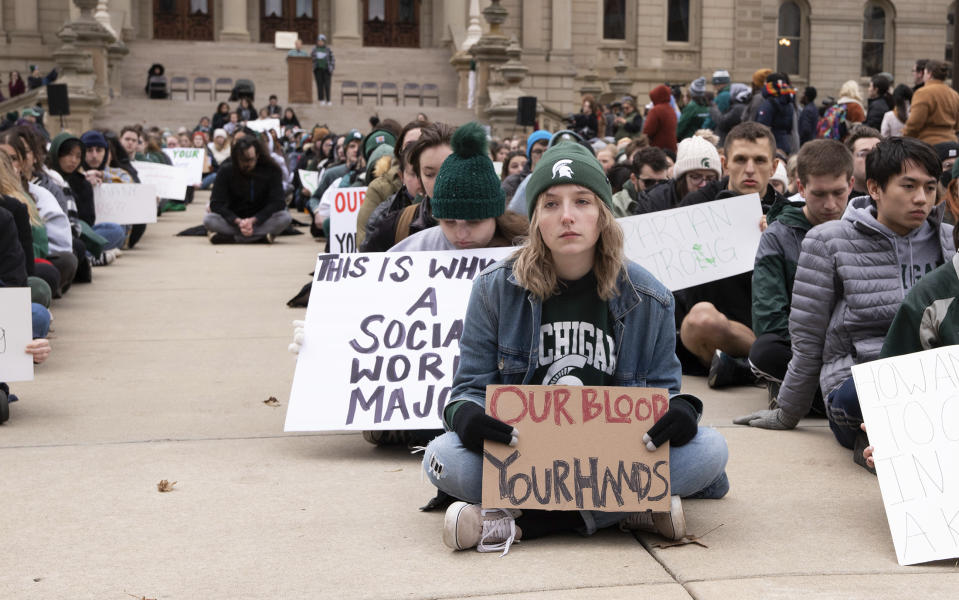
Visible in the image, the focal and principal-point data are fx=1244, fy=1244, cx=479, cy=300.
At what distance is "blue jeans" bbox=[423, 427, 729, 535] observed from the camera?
4.23 metres

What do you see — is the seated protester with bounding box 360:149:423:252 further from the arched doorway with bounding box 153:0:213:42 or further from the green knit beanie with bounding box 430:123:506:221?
the arched doorway with bounding box 153:0:213:42

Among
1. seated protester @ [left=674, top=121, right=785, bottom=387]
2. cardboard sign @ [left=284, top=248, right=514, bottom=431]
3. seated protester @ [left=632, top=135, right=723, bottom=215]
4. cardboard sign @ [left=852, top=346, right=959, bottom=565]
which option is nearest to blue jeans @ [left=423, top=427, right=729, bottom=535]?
cardboard sign @ [left=852, top=346, right=959, bottom=565]

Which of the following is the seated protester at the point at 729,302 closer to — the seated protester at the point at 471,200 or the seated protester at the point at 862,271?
the seated protester at the point at 862,271

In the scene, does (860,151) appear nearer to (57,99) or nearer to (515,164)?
(515,164)

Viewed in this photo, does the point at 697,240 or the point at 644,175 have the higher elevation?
the point at 644,175

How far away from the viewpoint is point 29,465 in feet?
18.3

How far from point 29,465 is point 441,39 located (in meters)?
42.1

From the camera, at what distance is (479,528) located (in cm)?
422

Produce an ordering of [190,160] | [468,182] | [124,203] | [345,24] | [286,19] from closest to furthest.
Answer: [468,182] → [124,203] → [190,160] → [345,24] → [286,19]

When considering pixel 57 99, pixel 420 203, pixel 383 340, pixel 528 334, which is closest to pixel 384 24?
pixel 57 99

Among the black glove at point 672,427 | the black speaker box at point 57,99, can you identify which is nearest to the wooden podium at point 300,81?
the black speaker box at point 57,99

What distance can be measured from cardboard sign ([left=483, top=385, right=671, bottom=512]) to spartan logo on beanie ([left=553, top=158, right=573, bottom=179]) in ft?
2.31

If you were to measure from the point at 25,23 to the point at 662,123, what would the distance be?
34339mm

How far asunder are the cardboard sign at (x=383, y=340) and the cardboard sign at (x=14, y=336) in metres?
1.49
